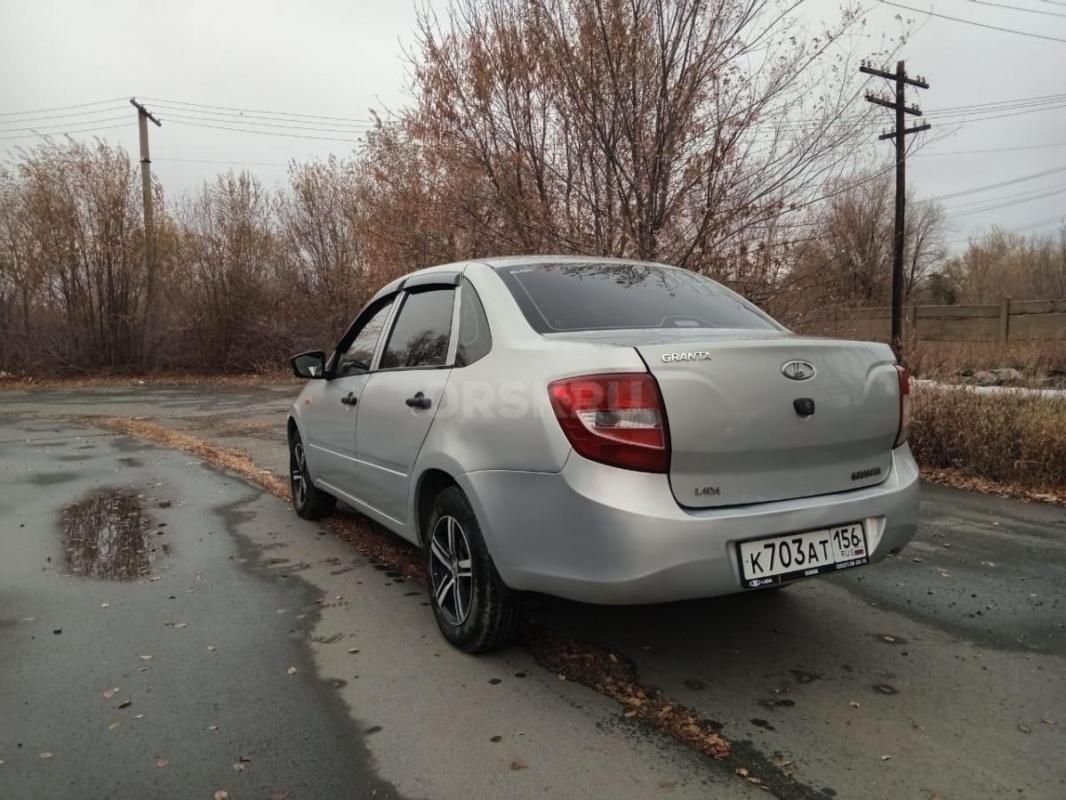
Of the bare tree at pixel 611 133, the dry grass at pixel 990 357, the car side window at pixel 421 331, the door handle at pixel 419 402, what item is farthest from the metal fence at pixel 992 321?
the door handle at pixel 419 402

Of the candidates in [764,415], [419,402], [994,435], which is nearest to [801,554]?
[764,415]

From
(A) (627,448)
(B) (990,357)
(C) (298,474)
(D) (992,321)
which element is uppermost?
(D) (992,321)

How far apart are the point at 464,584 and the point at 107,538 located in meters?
3.29

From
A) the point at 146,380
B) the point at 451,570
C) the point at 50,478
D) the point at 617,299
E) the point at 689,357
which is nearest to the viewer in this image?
the point at 689,357

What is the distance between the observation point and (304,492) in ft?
18.2

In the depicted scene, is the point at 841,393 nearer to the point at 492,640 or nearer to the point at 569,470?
the point at 569,470

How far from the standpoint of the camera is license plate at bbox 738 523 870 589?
8.49 feet

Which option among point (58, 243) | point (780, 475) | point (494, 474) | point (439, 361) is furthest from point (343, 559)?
point (58, 243)

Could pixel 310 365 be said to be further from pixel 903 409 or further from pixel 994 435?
pixel 994 435

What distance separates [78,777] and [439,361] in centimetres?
203

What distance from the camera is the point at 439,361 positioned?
Answer: 3463mm

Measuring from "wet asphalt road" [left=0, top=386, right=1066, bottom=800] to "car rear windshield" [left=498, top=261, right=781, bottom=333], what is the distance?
55.3 inches

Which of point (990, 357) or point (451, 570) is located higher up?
point (990, 357)

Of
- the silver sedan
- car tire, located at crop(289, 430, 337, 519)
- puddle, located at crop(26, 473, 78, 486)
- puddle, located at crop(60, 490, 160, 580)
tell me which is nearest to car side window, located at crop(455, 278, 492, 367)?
the silver sedan
